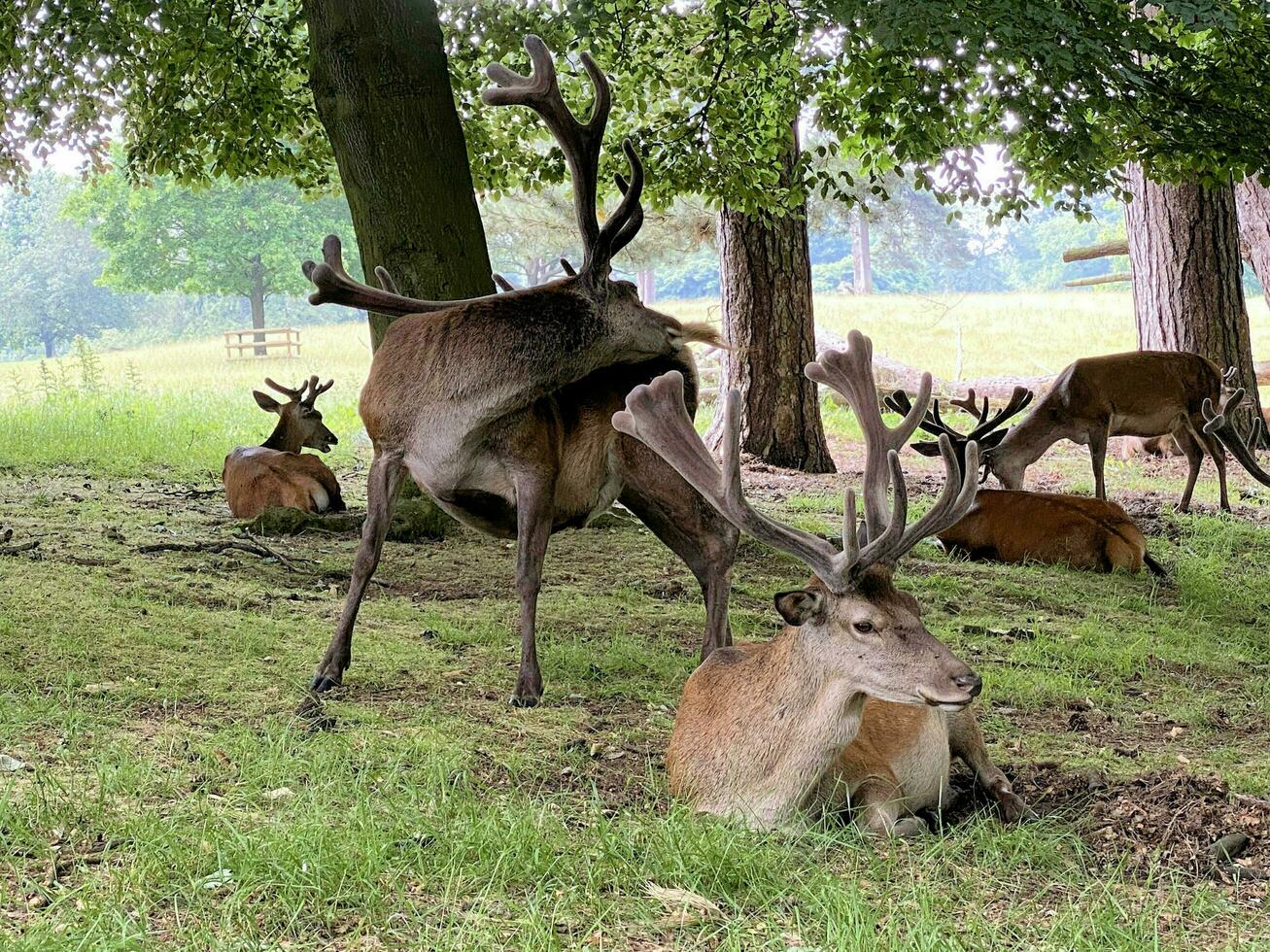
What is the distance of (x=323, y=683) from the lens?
4891 millimetres

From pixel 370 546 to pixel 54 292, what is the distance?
5820 centimetres

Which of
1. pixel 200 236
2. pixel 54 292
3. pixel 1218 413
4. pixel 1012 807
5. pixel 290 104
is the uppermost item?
pixel 200 236

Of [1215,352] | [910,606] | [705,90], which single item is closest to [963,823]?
[910,606]

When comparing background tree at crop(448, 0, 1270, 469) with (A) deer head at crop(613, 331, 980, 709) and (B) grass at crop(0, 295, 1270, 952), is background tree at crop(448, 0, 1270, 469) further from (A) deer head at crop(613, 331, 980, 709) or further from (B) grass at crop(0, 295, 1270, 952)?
(A) deer head at crop(613, 331, 980, 709)

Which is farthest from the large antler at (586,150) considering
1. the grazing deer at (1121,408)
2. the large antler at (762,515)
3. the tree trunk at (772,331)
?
the tree trunk at (772,331)

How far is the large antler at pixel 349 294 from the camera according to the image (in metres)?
5.16

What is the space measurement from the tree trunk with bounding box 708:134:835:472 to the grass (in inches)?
148

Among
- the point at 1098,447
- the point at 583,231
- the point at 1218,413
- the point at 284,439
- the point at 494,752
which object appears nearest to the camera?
the point at 494,752

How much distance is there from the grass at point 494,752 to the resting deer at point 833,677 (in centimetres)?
18

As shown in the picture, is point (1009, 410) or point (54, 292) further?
point (54, 292)

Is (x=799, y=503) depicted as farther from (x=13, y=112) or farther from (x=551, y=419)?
(x=13, y=112)

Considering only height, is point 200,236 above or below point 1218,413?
above

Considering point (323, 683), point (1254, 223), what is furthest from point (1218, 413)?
point (323, 683)

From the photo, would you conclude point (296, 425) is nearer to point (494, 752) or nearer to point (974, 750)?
point (494, 752)
